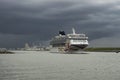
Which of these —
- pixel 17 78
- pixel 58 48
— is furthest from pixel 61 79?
pixel 58 48

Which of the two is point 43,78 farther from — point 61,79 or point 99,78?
point 99,78

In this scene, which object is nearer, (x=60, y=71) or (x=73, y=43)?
(x=60, y=71)

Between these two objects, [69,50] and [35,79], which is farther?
[69,50]

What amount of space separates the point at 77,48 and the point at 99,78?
111 m

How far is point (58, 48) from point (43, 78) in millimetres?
131787

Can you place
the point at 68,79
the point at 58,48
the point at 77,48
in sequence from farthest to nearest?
1. the point at 58,48
2. the point at 77,48
3. the point at 68,79

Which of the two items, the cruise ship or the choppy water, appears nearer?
the choppy water

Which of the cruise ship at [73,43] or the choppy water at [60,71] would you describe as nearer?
the choppy water at [60,71]

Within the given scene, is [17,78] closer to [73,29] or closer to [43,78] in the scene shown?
[43,78]

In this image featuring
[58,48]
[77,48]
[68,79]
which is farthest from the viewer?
[58,48]

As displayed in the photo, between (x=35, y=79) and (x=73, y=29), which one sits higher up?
(x=73, y=29)

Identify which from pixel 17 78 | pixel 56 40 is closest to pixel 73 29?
pixel 56 40

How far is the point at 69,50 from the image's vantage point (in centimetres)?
15250

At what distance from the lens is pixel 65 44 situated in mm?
157000
